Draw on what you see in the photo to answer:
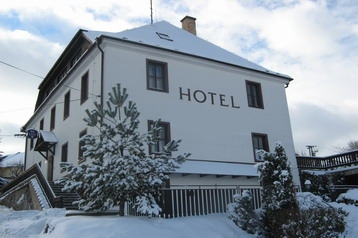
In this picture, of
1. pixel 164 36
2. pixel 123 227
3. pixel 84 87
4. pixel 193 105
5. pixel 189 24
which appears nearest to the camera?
pixel 123 227

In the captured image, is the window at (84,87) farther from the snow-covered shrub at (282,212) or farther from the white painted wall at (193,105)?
the snow-covered shrub at (282,212)

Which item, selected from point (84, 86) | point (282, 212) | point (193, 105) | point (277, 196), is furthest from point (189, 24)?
point (282, 212)

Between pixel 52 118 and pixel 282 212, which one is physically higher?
pixel 52 118

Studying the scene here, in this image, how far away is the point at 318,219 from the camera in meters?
11.2

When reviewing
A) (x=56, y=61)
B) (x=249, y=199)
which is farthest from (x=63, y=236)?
(x=56, y=61)

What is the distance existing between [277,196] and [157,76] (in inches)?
364

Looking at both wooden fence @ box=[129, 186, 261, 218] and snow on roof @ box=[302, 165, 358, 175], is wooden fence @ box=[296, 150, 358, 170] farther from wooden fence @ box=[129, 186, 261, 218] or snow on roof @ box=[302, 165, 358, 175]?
wooden fence @ box=[129, 186, 261, 218]

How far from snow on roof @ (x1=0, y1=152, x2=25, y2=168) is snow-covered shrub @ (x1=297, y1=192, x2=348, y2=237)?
55061mm

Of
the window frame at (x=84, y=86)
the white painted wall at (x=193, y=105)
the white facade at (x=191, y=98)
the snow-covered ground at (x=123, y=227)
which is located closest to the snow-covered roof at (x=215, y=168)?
the white facade at (x=191, y=98)

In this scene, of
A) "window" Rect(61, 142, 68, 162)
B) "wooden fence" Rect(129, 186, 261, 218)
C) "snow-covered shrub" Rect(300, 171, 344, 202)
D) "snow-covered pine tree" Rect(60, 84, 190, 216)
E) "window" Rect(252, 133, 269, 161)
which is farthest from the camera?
"window" Rect(61, 142, 68, 162)

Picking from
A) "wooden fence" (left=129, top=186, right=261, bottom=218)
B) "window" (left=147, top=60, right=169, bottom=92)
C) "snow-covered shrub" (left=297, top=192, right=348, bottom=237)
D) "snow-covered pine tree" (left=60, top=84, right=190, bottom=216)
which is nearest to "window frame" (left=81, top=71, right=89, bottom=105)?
"window" (left=147, top=60, right=169, bottom=92)

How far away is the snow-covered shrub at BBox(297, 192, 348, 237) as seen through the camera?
35.9 feet

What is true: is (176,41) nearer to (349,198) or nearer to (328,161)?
(328,161)

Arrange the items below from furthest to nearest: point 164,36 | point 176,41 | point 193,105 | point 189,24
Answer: point 189,24 → point 164,36 → point 176,41 → point 193,105
